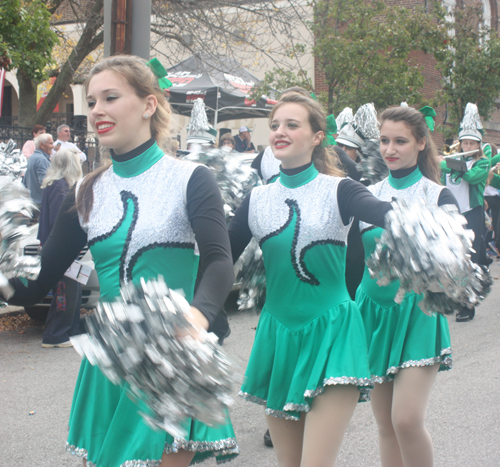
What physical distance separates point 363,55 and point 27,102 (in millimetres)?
7584

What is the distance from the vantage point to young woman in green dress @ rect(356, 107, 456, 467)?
9.05 feet

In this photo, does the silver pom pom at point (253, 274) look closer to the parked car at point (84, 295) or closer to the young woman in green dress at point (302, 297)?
the young woman in green dress at point (302, 297)

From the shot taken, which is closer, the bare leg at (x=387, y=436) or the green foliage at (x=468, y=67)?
the bare leg at (x=387, y=436)

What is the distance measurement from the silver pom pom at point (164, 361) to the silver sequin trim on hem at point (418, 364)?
1.59m

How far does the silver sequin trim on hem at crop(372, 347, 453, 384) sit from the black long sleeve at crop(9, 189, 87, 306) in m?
1.56

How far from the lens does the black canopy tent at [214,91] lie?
13.1 metres

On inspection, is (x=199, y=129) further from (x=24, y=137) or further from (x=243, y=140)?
(x=24, y=137)

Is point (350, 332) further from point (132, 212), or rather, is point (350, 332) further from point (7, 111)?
point (7, 111)

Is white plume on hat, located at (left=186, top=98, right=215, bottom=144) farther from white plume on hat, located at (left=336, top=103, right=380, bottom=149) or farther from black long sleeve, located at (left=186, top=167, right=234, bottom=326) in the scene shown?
black long sleeve, located at (left=186, top=167, right=234, bottom=326)

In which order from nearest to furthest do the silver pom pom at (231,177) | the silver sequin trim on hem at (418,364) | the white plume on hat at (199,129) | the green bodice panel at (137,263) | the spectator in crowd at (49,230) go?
the green bodice panel at (137,263)
the silver sequin trim on hem at (418,364)
the silver pom pom at (231,177)
the spectator in crowd at (49,230)
the white plume on hat at (199,129)

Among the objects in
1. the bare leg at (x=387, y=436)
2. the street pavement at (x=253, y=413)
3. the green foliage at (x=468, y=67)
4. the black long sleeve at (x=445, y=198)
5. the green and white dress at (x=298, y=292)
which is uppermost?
the green foliage at (x=468, y=67)

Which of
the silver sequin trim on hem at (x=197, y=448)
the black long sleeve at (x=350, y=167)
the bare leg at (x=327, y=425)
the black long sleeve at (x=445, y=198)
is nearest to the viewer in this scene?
the silver sequin trim on hem at (x=197, y=448)

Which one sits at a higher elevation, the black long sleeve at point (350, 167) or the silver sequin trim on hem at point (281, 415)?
the black long sleeve at point (350, 167)

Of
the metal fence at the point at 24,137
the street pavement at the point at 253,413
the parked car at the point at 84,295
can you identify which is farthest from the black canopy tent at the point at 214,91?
the street pavement at the point at 253,413
